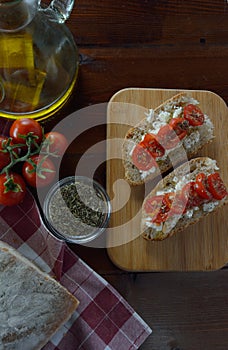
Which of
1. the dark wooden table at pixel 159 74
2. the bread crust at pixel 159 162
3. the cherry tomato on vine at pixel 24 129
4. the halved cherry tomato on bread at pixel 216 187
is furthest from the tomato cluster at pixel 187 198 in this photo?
the cherry tomato on vine at pixel 24 129

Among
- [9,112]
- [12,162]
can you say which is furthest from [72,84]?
[12,162]

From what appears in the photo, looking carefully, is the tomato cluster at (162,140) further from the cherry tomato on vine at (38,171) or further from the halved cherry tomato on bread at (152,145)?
the cherry tomato on vine at (38,171)

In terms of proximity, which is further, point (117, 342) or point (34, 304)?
point (117, 342)

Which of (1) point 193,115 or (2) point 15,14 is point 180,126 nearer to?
(1) point 193,115

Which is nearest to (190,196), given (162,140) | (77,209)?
(162,140)

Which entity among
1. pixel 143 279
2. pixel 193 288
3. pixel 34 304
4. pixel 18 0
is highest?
pixel 18 0

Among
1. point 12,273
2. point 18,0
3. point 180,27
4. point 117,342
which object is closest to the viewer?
point 18,0

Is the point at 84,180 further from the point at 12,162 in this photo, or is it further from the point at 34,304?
the point at 34,304
